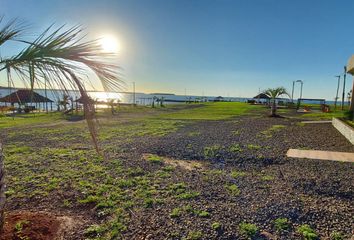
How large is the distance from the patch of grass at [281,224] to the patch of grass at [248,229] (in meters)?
0.27

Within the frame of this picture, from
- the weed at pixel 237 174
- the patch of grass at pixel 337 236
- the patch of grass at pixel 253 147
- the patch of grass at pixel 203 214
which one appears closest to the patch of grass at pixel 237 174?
the weed at pixel 237 174

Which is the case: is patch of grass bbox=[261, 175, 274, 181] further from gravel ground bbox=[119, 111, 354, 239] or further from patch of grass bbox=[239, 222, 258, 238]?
patch of grass bbox=[239, 222, 258, 238]

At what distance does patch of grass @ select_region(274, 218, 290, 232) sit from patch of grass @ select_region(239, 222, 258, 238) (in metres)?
0.27

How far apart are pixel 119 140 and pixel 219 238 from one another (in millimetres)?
6973

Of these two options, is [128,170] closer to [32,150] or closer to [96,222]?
[96,222]

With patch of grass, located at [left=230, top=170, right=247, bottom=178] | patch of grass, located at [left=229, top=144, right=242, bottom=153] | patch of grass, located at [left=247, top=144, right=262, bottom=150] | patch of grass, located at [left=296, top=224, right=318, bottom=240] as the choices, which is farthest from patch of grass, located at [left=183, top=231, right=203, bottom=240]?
patch of grass, located at [left=247, top=144, right=262, bottom=150]

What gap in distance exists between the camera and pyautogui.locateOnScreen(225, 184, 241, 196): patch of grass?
4.13 m

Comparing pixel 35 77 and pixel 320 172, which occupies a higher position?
pixel 35 77

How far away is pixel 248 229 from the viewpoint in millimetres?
3000

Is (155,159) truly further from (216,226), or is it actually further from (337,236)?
(337,236)

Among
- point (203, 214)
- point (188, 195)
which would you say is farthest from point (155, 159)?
point (203, 214)

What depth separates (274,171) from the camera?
540 cm

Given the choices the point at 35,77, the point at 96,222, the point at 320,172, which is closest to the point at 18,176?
the point at 96,222

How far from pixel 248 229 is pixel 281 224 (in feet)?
1.53
